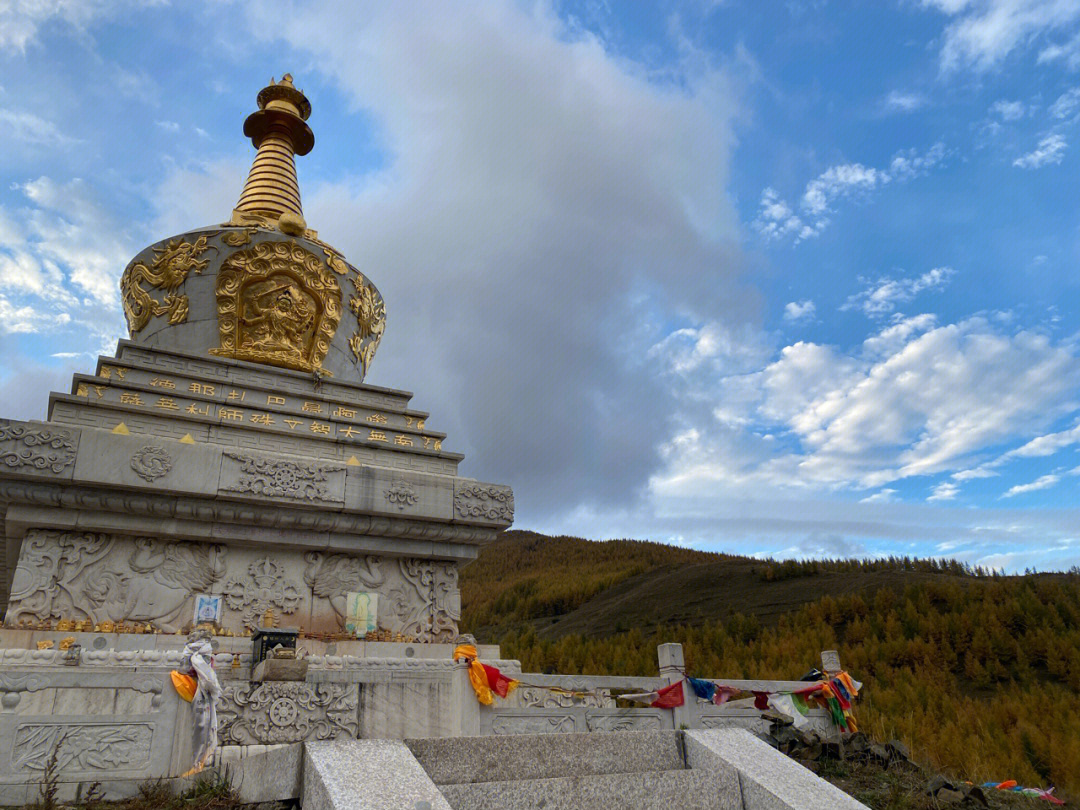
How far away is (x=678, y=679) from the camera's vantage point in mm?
10586

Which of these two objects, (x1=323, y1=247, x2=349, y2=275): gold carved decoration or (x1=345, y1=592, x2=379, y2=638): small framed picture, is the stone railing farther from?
(x1=323, y1=247, x2=349, y2=275): gold carved decoration

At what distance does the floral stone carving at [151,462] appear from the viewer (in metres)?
10.5

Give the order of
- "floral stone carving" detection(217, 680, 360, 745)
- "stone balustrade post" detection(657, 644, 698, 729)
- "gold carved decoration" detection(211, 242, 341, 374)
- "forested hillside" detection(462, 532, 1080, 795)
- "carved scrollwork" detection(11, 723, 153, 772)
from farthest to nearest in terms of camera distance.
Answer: "gold carved decoration" detection(211, 242, 341, 374)
"forested hillside" detection(462, 532, 1080, 795)
"stone balustrade post" detection(657, 644, 698, 729)
"floral stone carving" detection(217, 680, 360, 745)
"carved scrollwork" detection(11, 723, 153, 772)

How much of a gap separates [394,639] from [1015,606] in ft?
52.3

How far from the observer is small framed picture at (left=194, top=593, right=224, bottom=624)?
10.5 m

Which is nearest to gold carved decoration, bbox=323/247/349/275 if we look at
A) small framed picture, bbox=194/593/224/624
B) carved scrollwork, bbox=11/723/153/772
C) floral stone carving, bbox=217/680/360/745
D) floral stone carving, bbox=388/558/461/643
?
floral stone carving, bbox=388/558/461/643

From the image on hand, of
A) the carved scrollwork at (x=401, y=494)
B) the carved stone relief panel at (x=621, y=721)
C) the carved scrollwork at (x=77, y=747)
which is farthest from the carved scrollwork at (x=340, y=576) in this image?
the carved scrollwork at (x=77, y=747)

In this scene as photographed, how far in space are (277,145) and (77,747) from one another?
51.7 ft

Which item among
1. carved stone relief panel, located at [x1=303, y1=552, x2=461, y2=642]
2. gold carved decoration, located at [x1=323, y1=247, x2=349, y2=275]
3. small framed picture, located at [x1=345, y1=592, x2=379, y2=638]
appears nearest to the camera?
small framed picture, located at [x1=345, y1=592, x2=379, y2=638]

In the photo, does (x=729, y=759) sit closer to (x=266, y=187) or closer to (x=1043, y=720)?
(x=1043, y=720)

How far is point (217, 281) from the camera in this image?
14695 millimetres

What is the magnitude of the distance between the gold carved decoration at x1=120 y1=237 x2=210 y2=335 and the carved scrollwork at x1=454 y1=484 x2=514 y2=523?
687 cm

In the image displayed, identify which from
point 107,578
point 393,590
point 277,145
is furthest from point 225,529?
point 277,145

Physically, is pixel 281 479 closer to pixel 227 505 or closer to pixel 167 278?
pixel 227 505
